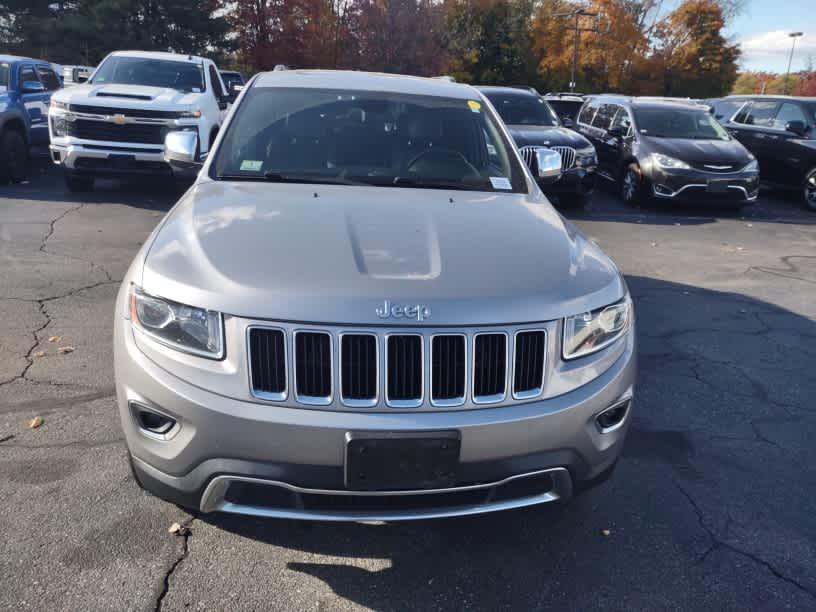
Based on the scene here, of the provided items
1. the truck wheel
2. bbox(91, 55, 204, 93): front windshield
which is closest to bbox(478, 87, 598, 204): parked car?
the truck wheel

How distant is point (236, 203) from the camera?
3104mm

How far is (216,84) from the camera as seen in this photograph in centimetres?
1144

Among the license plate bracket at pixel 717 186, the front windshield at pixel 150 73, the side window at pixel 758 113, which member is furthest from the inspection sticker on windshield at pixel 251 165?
the side window at pixel 758 113

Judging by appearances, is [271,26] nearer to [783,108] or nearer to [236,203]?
[783,108]

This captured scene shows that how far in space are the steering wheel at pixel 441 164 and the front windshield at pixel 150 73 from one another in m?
7.78

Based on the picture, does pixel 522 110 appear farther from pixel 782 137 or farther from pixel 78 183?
pixel 78 183

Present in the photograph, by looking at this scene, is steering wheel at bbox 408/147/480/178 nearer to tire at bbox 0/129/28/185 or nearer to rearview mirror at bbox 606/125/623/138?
tire at bbox 0/129/28/185

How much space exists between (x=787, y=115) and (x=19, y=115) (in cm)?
1280

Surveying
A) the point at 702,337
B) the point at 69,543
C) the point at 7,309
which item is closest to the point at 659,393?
the point at 702,337

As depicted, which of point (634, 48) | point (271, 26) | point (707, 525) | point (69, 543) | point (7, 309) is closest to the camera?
point (69, 543)

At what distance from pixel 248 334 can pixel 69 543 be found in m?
1.24

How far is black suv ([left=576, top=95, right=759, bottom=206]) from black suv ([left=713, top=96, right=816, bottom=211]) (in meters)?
1.51

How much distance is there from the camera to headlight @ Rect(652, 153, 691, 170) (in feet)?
35.1

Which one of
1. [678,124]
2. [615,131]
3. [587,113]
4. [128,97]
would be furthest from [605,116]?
[128,97]
